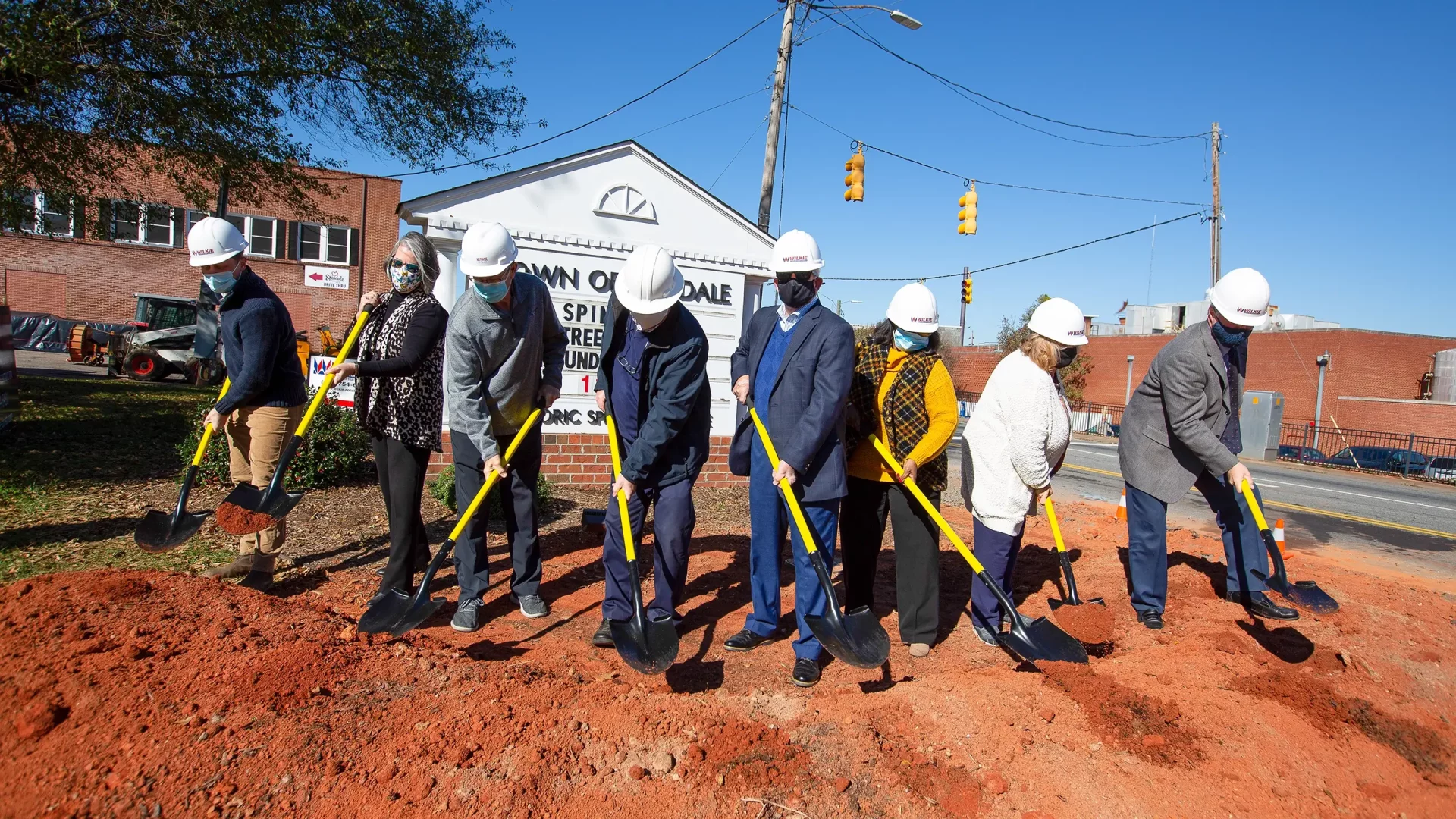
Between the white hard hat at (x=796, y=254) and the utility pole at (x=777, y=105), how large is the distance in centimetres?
1067

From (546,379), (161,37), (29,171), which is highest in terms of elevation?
(161,37)

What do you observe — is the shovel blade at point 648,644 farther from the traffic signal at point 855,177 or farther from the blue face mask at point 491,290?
the traffic signal at point 855,177

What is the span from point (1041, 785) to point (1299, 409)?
36779 millimetres

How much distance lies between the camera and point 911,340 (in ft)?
13.2

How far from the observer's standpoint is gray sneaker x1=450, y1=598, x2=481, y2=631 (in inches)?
162

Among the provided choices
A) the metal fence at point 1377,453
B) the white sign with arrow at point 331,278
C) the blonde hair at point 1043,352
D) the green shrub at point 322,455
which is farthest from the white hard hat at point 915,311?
the white sign with arrow at point 331,278

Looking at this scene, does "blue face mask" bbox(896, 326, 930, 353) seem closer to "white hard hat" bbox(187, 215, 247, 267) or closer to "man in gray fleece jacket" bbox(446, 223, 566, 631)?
"man in gray fleece jacket" bbox(446, 223, 566, 631)

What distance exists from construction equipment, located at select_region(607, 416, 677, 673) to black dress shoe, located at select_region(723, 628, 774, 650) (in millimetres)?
407

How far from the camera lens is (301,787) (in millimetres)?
2395

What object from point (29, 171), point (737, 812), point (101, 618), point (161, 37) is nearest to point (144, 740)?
point (101, 618)

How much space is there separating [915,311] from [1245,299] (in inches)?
75.6

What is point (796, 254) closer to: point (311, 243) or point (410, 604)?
point (410, 604)

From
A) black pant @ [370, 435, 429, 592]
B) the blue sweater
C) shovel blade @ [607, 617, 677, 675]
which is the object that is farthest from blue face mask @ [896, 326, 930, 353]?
the blue sweater

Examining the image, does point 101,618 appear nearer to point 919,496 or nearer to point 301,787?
point 301,787
